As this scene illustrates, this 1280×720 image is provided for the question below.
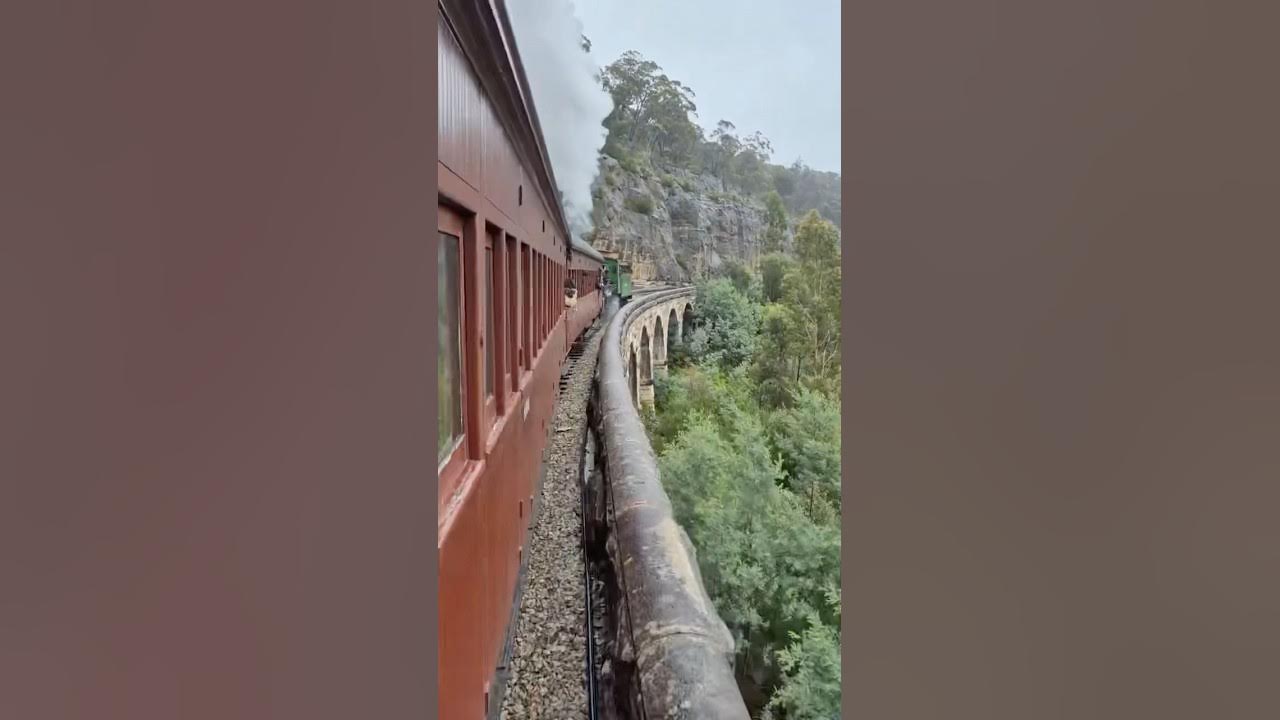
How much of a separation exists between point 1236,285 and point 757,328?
2.46m

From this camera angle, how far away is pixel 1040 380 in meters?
0.74

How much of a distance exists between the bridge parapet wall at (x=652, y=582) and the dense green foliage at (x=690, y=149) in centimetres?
61

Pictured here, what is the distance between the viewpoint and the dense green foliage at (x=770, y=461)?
8.72 feet

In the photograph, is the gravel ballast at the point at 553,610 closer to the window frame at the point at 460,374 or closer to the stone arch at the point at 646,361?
the stone arch at the point at 646,361

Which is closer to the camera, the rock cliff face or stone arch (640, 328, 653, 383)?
the rock cliff face

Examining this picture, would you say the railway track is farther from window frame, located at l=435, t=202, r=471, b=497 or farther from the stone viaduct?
window frame, located at l=435, t=202, r=471, b=497

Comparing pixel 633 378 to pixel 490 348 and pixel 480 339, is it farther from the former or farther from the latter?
pixel 480 339

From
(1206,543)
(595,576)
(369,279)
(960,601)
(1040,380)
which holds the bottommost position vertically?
(595,576)

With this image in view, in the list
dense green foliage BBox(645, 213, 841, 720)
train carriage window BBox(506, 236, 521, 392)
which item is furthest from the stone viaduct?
train carriage window BBox(506, 236, 521, 392)

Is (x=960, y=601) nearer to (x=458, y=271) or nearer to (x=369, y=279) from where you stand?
(x=369, y=279)

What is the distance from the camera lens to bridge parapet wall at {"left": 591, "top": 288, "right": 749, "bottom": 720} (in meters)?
1.95

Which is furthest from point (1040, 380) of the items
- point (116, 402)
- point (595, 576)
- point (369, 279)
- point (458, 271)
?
point (595, 576)

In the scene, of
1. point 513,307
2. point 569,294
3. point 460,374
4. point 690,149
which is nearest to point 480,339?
point 460,374

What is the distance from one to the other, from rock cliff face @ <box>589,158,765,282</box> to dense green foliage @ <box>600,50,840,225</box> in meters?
0.04
